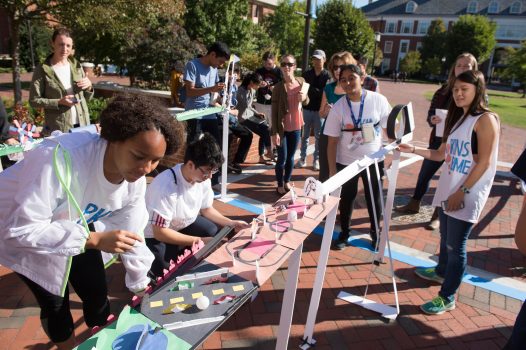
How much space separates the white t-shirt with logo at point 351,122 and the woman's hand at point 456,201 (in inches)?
43.4

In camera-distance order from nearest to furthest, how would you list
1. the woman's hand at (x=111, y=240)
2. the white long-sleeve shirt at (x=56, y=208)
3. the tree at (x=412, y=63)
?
the white long-sleeve shirt at (x=56, y=208), the woman's hand at (x=111, y=240), the tree at (x=412, y=63)

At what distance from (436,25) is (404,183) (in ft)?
195

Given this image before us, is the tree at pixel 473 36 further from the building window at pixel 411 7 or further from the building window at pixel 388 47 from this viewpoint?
the building window at pixel 411 7

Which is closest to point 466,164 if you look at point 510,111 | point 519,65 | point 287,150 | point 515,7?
point 287,150

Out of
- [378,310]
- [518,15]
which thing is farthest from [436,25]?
[378,310]

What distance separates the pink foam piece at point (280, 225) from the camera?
213 centimetres

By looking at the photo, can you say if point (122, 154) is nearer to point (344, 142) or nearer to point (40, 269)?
point (40, 269)

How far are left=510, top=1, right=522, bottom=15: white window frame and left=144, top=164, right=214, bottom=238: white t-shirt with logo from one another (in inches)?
2962

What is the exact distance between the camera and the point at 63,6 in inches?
302

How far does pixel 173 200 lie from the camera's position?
261 cm

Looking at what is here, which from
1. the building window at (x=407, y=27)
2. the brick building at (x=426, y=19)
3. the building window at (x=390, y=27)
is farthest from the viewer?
the building window at (x=390, y=27)

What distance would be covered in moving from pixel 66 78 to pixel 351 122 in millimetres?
2960

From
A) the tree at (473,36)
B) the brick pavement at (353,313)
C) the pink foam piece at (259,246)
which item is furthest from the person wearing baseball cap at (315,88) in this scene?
the tree at (473,36)

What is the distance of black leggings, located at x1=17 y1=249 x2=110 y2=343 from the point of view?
1819mm
